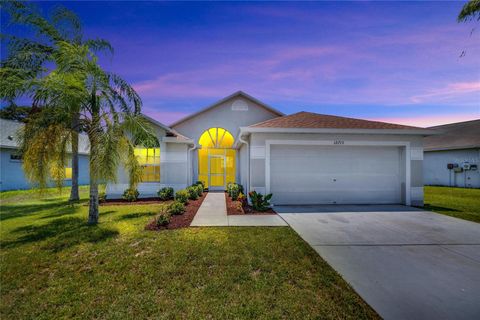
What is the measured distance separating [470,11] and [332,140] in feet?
29.6

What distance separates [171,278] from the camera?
13.2 feet

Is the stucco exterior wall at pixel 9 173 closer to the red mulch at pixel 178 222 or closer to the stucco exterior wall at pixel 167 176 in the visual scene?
the stucco exterior wall at pixel 167 176

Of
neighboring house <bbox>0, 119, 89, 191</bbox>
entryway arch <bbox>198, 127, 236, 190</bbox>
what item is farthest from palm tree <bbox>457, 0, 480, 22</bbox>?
neighboring house <bbox>0, 119, 89, 191</bbox>

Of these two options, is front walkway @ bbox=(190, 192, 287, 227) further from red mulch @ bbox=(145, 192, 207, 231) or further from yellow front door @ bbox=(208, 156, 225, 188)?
yellow front door @ bbox=(208, 156, 225, 188)

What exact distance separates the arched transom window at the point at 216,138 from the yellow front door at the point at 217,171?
3.68 feet

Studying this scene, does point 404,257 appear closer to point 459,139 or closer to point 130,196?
point 130,196

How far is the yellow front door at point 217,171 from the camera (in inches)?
721

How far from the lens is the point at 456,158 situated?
1936cm

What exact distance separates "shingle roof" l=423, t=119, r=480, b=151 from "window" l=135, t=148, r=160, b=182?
22881 mm

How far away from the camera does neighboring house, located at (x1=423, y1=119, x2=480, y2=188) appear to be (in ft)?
59.8

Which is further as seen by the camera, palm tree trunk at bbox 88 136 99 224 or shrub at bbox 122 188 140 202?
shrub at bbox 122 188 140 202

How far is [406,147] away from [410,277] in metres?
8.92

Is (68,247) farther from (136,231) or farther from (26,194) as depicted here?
(26,194)

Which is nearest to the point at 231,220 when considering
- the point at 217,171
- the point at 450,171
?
the point at 217,171
